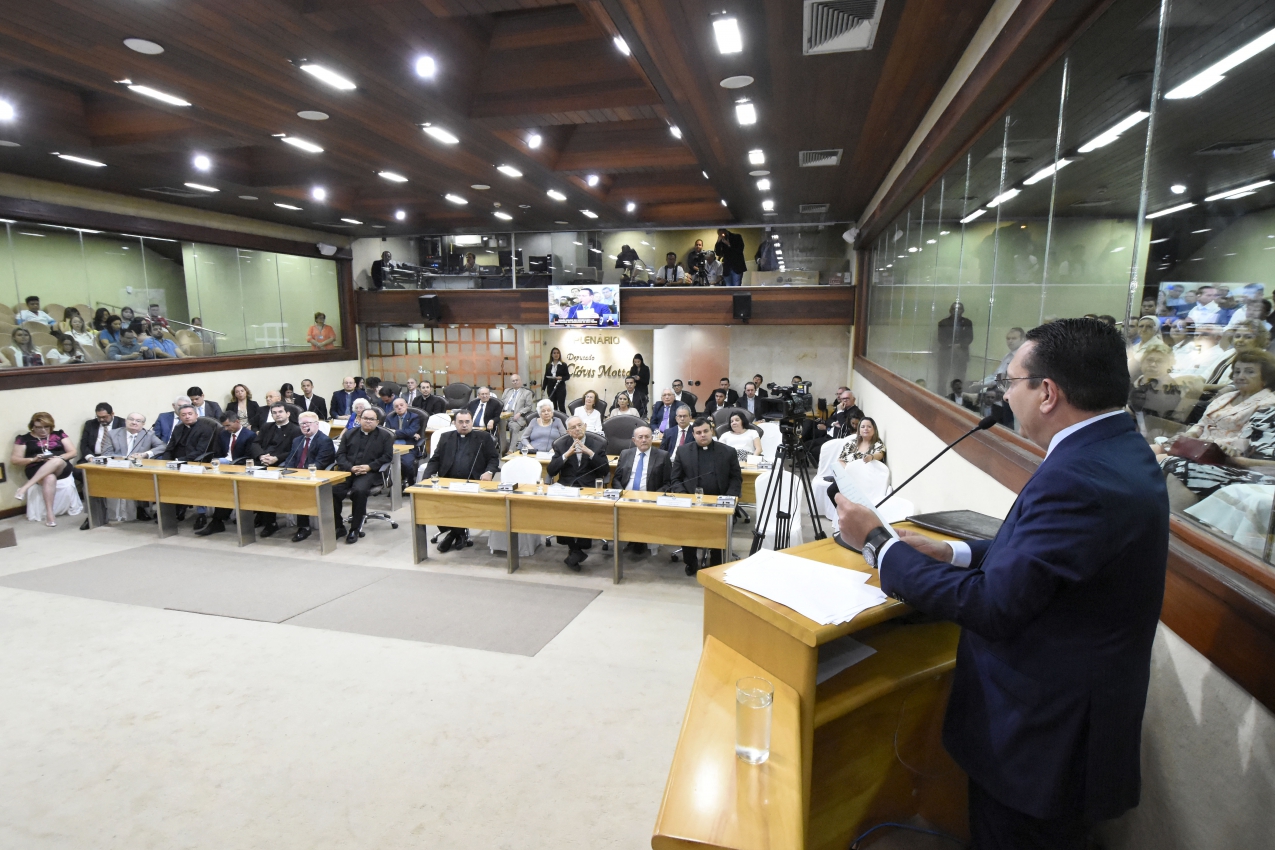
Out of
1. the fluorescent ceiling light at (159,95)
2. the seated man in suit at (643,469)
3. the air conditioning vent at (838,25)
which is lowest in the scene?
the seated man in suit at (643,469)

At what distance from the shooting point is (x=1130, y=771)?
44.6 inches

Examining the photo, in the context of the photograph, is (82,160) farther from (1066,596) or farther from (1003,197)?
(1066,596)

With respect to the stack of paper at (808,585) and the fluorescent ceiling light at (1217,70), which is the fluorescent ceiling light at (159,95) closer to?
the stack of paper at (808,585)

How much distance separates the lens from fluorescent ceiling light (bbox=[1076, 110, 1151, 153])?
1926 millimetres

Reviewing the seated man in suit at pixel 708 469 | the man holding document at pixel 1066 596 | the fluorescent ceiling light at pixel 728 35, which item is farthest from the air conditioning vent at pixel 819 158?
the man holding document at pixel 1066 596

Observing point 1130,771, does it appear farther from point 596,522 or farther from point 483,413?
point 483,413

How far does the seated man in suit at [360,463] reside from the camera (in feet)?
18.9

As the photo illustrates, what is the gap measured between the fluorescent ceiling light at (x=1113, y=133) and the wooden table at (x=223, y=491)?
5583 millimetres

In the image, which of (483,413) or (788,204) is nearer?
(483,413)

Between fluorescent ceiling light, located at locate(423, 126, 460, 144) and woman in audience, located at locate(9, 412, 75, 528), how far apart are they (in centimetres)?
525

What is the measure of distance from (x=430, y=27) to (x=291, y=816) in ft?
14.4

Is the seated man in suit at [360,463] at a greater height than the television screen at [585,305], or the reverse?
the television screen at [585,305]

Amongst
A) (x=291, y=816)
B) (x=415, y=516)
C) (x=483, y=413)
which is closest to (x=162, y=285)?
(x=483, y=413)

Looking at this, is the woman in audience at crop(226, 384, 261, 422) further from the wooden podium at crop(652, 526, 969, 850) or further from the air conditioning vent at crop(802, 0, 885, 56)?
the wooden podium at crop(652, 526, 969, 850)
